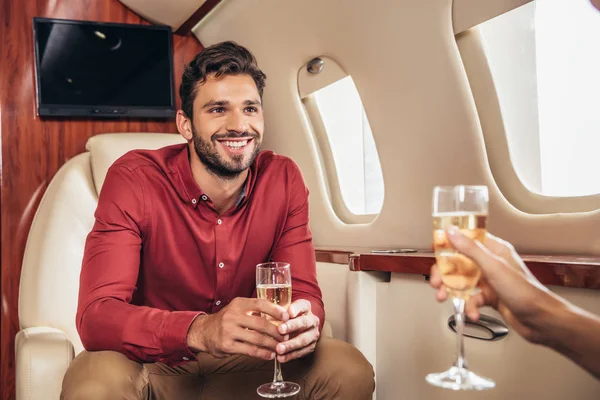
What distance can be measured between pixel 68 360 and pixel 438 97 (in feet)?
5.29

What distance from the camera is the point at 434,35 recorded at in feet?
7.39

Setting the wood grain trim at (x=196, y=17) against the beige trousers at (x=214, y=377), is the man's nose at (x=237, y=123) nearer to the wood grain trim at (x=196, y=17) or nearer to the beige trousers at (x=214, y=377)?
the beige trousers at (x=214, y=377)

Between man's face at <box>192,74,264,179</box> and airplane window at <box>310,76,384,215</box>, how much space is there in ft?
3.38

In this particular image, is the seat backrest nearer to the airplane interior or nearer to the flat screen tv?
the airplane interior

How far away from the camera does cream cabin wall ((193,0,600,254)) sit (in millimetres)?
2072

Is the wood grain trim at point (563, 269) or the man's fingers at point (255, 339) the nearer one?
the wood grain trim at point (563, 269)

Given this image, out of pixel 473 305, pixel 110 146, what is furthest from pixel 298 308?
pixel 110 146

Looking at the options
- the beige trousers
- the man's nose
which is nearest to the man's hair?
the man's nose

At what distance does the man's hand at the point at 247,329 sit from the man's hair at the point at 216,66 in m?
1.06

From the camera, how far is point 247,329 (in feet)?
5.64

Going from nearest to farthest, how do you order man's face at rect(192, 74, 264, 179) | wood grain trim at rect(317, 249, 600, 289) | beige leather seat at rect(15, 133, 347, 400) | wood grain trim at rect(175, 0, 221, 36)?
wood grain trim at rect(317, 249, 600, 289), man's face at rect(192, 74, 264, 179), beige leather seat at rect(15, 133, 347, 400), wood grain trim at rect(175, 0, 221, 36)

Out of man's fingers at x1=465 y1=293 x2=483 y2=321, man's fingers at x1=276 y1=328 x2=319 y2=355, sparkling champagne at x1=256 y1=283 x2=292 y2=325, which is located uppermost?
man's fingers at x1=465 y1=293 x2=483 y2=321

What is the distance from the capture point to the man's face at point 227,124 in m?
2.36

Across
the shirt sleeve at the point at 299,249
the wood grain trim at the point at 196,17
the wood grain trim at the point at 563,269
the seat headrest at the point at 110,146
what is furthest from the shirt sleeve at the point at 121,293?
the wood grain trim at the point at 196,17
